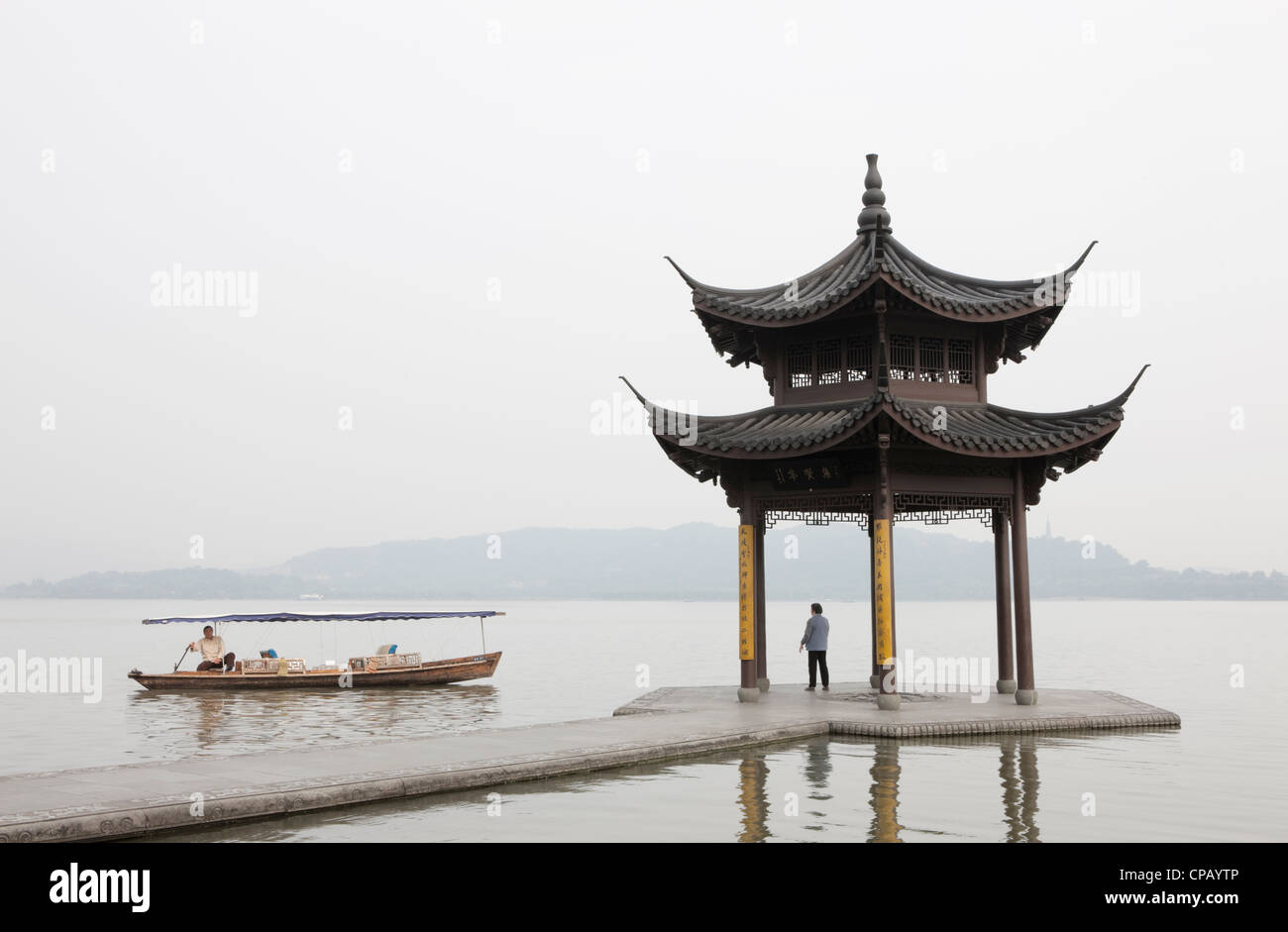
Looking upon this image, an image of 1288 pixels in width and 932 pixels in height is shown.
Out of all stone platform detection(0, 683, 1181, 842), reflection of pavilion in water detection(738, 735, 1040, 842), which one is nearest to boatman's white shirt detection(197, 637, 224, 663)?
stone platform detection(0, 683, 1181, 842)

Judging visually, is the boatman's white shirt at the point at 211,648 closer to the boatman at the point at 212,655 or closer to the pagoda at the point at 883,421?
the boatman at the point at 212,655

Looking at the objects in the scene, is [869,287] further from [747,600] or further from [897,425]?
[747,600]

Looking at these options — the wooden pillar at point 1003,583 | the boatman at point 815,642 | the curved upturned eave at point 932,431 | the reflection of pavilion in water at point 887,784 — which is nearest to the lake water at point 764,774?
the reflection of pavilion in water at point 887,784

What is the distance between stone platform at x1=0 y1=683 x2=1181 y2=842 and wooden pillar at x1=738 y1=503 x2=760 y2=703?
0.40 m

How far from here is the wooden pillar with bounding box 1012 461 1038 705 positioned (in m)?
20.0

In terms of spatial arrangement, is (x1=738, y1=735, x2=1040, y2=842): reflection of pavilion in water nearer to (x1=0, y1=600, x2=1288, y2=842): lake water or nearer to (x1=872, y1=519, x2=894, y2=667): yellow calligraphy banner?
(x1=0, y1=600, x2=1288, y2=842): lake water

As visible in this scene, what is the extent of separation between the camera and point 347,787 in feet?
38.9

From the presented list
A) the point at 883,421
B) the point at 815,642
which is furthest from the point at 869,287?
the point at 815,642

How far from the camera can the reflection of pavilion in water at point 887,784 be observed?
452 inches

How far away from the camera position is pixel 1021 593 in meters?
19.9
